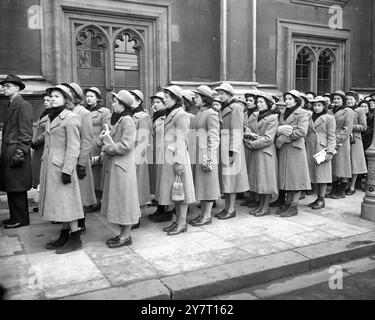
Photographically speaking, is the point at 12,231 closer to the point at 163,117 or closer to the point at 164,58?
the point at 163,117

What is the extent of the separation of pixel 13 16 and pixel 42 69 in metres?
1.12

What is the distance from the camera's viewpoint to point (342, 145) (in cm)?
852

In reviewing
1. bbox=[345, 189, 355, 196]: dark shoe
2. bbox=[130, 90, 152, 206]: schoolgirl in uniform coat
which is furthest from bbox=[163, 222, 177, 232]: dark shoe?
bbox=[345, 189, 355, 196]: dark shoe

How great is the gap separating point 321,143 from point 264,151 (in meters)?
1.33

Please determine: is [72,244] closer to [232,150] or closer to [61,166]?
[61,166]

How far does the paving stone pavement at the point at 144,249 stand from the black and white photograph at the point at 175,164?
0.03m

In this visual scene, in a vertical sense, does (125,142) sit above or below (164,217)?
above

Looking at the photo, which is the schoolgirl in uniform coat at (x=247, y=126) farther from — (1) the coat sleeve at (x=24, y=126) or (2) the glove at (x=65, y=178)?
(1) the coat sleeve at (x=24, y=126)

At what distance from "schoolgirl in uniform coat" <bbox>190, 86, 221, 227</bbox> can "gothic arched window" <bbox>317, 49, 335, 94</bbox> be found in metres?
7.48

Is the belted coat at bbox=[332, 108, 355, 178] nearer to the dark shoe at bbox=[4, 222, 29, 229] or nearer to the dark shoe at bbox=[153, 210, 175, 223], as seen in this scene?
the dark shoe at bbox=[153, 210, 175, 223]

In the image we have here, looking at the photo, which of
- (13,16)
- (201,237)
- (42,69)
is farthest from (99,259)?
(13,16)

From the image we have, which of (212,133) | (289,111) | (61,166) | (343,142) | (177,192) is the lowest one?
(177,192)

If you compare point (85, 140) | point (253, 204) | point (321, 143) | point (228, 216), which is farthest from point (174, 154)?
point (321, 143)

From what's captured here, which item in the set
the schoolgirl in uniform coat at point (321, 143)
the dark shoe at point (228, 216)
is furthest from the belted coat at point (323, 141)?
the dark shoe at point (228, 216)
